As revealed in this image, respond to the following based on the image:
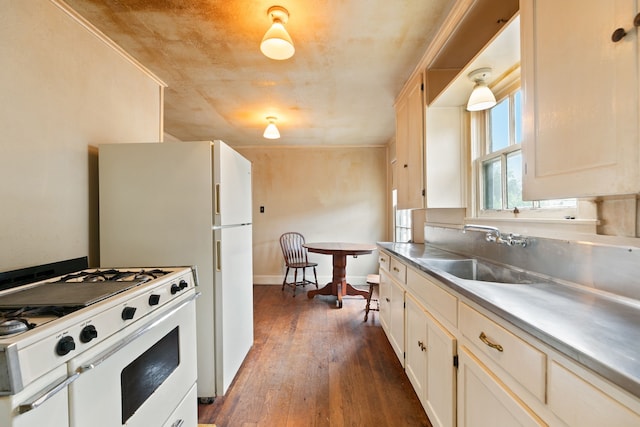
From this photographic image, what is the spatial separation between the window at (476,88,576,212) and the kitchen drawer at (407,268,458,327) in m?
0.76

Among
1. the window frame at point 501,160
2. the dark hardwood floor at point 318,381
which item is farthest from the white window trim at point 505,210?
the dark hardwood floor at point 318,381

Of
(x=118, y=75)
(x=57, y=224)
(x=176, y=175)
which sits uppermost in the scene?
(x=118, y=75)

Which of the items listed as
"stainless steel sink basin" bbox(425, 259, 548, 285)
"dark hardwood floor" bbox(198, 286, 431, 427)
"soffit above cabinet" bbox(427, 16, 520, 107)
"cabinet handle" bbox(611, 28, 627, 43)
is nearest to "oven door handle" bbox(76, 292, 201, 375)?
"dark hardwood floor" bbox(198, 286, 431, 427)

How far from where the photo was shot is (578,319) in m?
0.78

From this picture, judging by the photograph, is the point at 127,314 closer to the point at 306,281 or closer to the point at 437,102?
the point at 437,102

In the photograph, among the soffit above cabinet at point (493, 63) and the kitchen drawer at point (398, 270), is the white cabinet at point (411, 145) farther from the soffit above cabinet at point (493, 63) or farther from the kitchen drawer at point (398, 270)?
the kitchen drawer at point (398, 270)

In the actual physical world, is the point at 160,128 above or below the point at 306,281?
above

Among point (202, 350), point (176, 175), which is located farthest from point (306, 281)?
point (176, 175)

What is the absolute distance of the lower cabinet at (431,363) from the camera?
3.95 feet

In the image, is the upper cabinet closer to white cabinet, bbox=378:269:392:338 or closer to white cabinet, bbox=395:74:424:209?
white cabinet, bbox=395:74:424:209

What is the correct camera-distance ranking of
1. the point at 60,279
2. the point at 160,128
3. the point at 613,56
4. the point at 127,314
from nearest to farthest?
the point at 613,56, the point at 127,314, the point at 60,279, the point at 160,128

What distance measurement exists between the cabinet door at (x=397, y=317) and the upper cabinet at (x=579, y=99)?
44.4 inches

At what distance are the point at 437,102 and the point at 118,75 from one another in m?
2.29

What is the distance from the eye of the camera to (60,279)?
127 cm
